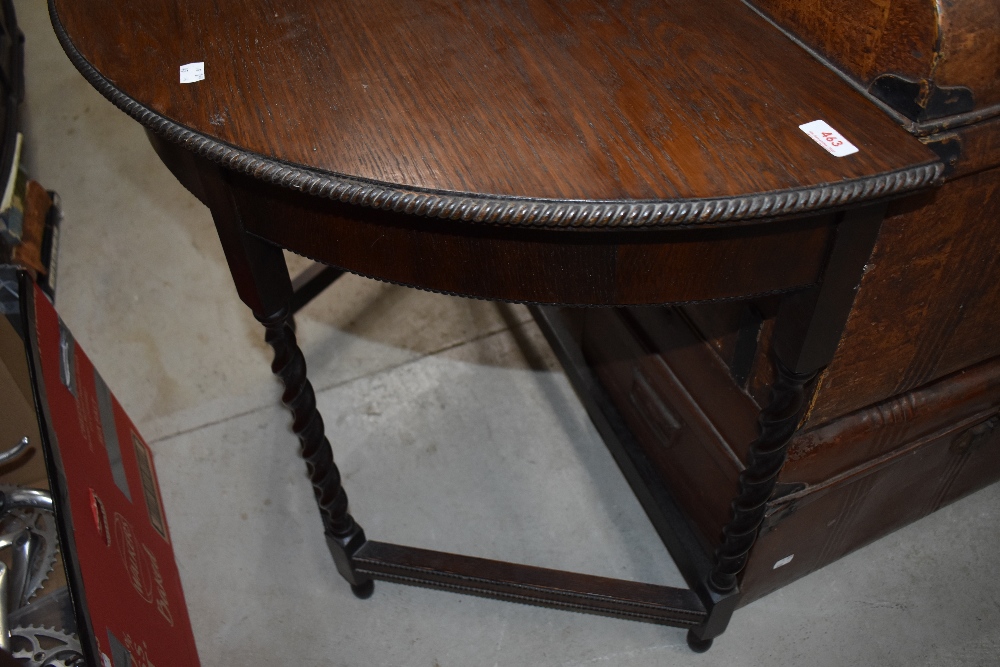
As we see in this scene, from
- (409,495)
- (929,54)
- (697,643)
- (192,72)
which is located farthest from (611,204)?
(409,495)

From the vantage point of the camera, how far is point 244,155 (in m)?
0.64

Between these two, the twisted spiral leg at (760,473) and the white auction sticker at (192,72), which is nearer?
the white auction sticker at (192,72)

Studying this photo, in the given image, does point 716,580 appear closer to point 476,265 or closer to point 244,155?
point 476,265

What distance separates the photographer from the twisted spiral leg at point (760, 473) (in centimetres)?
83

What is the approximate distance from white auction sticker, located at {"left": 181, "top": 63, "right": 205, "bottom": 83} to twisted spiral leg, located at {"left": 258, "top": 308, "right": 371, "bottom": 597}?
0.28 meters

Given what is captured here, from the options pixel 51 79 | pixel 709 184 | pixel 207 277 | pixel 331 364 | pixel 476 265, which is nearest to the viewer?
pixel 709 184

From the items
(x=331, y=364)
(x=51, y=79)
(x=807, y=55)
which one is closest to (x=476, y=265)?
(x=807, y=55)

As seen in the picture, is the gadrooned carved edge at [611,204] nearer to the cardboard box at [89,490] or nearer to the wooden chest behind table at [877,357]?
the wooden chest behind table at [877,357]

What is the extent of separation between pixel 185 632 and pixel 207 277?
35.0 inches

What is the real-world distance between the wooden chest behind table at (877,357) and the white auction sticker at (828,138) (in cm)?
7

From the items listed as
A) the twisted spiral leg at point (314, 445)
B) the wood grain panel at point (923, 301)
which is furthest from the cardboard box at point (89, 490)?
the wood grain panel at point (923, 301)

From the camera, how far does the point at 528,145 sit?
0.62 metres

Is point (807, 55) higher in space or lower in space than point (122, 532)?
higher

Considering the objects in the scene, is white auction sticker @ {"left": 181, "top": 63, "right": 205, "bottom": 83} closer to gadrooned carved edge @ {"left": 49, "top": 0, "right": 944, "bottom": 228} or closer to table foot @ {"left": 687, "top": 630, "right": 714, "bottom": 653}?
gadrooned carved edge @ {"left": 49, "top": 0, "right": 944, "bottom": 228}
